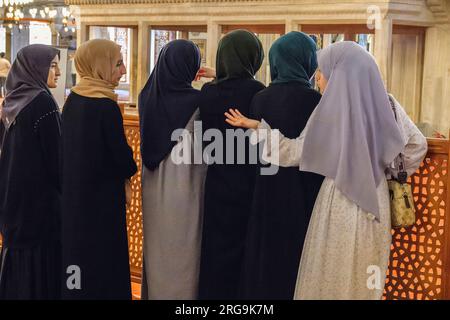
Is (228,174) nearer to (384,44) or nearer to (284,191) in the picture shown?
(284,191)

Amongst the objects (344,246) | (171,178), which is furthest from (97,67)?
(344,246)

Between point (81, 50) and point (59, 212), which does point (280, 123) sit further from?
point (59, 212)

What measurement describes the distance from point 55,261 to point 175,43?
1207 mm

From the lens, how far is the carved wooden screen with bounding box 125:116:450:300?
321 cm

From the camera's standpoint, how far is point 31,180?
3.46 m

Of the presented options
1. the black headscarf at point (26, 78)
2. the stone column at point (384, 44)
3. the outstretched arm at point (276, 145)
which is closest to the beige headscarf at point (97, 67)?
the black headscarf at point (26, 78)

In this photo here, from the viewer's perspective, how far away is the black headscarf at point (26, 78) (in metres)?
3.47

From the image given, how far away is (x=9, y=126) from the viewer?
349 centimetres

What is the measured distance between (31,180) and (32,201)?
3.9 inches

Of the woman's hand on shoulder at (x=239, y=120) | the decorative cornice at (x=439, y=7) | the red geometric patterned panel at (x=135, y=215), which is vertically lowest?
the red geometric patterned panel at (x=135, y=215)

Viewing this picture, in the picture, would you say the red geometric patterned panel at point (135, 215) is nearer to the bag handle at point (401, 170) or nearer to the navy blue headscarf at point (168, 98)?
the navy blue headscarf at point (168, 98)

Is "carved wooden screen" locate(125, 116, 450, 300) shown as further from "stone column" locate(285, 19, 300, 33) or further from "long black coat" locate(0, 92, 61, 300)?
"stone column" locate(285, 19, 300, 33)

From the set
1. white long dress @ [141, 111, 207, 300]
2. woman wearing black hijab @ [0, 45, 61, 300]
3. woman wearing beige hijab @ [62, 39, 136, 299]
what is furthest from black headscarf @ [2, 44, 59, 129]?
white long dress @ [141, 111, 207, 300]

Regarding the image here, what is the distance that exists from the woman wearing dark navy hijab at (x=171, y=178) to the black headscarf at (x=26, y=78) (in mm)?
506
